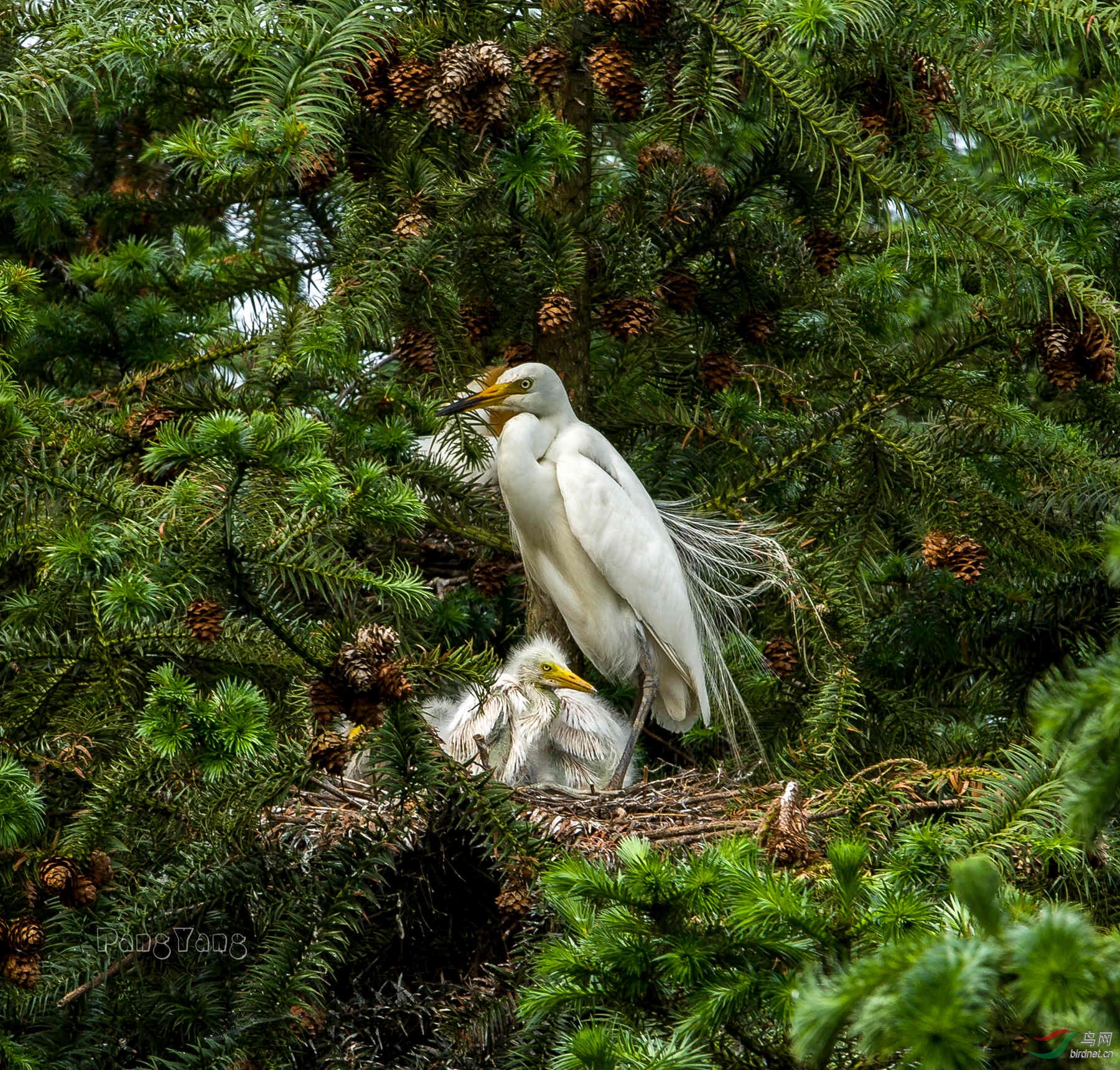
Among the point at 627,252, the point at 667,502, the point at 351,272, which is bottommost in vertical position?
the point at 667,502

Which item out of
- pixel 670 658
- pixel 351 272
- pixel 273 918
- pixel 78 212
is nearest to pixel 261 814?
pixel 273 918

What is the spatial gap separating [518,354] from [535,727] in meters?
0.88

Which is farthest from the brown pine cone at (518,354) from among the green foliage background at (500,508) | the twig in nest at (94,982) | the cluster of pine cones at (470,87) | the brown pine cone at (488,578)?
the twig in nest at (94,982)

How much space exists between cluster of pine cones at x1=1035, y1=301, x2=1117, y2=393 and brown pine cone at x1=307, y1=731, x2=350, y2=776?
1.47 meters

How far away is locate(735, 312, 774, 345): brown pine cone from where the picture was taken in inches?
114

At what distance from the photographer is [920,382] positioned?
2.56 metres

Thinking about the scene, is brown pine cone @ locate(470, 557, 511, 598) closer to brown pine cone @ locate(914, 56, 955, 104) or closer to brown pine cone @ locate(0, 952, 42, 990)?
brown pine cone @ locate(914, 56, 955, 104)

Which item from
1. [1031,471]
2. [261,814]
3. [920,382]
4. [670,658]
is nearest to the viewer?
[261,814]

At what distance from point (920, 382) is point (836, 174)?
1.80 feet

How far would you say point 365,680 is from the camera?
56.8 inches

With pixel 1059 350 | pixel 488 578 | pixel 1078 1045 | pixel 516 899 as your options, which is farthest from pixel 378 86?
pixel 1078 1045

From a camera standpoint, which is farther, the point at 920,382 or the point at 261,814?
the point at 920,382

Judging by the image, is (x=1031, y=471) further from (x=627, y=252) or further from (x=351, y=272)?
(x=351, y=272)

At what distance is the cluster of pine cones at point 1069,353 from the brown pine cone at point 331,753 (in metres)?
1.47
